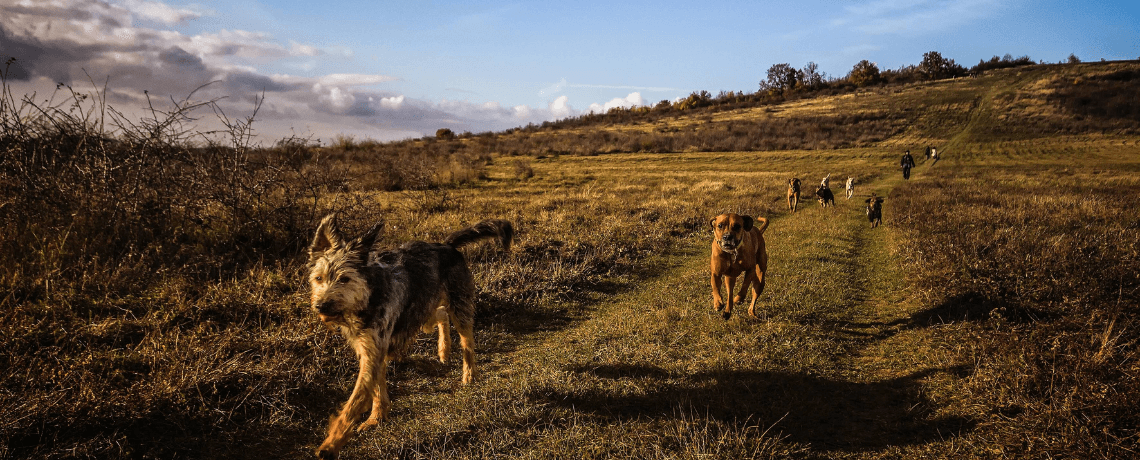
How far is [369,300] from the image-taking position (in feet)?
11.3

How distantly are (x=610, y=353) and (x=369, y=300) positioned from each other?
2883 millimetres

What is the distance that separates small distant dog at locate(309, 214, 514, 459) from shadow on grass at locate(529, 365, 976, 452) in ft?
4.53

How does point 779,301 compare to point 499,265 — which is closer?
point 779,301

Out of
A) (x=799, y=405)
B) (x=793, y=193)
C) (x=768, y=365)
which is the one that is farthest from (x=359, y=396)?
(x=793, y=193)

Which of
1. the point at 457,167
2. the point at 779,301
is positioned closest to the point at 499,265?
the point at 779,301

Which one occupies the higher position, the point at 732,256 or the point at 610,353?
the point at 732,256

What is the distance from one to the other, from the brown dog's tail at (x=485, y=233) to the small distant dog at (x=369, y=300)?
20.0 inches

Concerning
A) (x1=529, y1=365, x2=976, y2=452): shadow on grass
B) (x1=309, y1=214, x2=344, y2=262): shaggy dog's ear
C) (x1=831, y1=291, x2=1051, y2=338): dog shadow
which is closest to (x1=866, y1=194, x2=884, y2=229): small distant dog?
(x1=831, y1=291, x2=1051, y2=338): dog shadow

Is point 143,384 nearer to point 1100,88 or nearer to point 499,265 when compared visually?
point 499,265

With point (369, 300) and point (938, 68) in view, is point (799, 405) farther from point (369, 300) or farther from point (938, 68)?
point (938, 68)

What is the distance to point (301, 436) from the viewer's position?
4.06 meters

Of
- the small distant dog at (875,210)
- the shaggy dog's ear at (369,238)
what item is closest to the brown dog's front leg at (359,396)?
the shaggy dog's ear at (369,238)

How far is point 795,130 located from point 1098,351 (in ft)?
187

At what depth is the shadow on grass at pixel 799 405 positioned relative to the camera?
389cm
